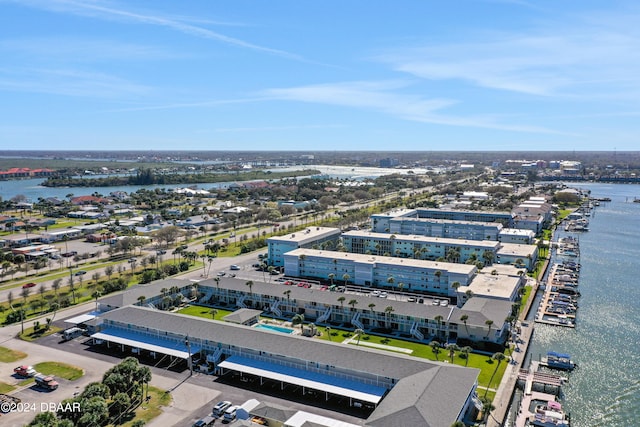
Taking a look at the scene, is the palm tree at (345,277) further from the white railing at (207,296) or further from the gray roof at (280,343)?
the gray roof at (280,343)

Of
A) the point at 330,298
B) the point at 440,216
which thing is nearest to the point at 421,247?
the point at 330,298

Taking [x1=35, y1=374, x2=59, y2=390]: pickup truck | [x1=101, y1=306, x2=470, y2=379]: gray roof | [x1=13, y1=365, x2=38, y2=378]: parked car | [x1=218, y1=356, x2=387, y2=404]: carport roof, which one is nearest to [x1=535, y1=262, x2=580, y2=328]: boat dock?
[x1=101, y1=306, x2=470, y2=379]: gray roof

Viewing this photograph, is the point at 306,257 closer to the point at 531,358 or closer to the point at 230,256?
the point at 230,256

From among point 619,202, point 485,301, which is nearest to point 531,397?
point 485,301

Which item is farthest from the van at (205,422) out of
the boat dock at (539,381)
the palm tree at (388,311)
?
the boat dock at (539,381)

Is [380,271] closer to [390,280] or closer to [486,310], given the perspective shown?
[390,280]

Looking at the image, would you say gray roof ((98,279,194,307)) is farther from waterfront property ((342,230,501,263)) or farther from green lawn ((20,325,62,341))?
waterfront property ((342,230,501,263))
